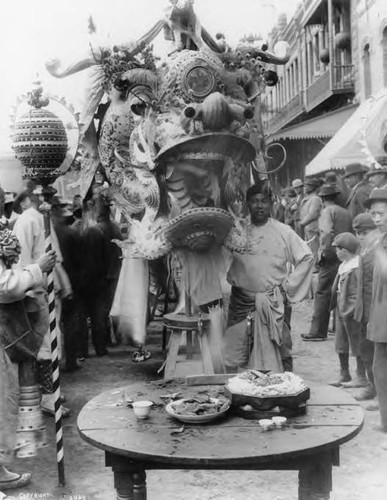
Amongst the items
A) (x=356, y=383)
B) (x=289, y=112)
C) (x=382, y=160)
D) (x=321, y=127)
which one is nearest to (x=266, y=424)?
(x=356, y=383)

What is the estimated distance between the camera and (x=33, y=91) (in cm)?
412

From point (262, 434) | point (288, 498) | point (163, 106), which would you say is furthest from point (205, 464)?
point (163, 106)

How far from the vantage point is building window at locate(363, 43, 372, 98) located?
12570mm

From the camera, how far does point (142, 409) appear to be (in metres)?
3.04

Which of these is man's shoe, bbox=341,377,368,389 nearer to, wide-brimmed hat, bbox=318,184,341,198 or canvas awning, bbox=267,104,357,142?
wide-brimmed hat, bbox=318,184,341,198

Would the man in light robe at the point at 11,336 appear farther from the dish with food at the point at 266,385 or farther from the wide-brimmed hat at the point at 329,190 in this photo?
the wide-brimmed hat at the point at 329,190

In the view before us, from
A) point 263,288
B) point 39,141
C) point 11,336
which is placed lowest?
point 11,336

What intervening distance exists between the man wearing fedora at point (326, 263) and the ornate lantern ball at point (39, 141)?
13.3ft

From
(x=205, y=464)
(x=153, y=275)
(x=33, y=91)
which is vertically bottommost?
(x=205, y=464)

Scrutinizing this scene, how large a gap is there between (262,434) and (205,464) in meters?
0.34

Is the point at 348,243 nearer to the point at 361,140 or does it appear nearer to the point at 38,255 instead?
the point at 38,255

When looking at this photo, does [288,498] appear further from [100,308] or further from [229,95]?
[100,308]

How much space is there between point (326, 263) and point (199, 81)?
2871 mm

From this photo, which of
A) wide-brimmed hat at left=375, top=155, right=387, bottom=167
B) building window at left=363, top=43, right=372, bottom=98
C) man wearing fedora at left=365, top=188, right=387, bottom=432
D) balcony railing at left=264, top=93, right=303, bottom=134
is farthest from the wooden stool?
balcony railing at left=264, top=93, right=303, bottom=134
